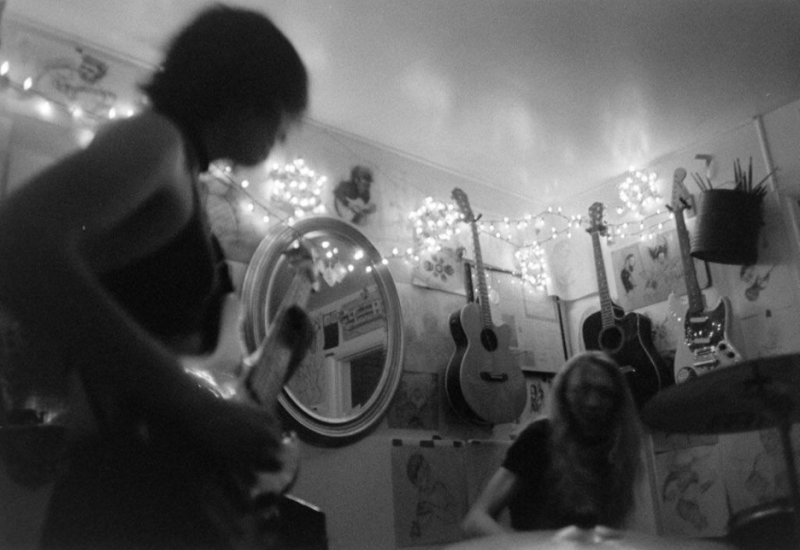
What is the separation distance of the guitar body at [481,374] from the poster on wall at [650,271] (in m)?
0.50

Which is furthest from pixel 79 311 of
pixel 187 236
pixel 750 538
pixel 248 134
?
pixel 750 538

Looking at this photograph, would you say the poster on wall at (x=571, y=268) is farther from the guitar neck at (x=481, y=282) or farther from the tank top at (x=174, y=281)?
the tank top at (x=174, y=281)

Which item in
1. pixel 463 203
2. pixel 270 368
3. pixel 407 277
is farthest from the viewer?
pixel 463 203

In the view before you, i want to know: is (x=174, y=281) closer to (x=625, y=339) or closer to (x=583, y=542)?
(x=583, y=542)

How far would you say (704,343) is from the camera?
183 cm

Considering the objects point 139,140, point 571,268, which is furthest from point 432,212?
point 139,140

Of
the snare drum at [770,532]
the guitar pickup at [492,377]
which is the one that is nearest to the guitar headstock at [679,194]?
Answer: the guitar pickup at [492,377]

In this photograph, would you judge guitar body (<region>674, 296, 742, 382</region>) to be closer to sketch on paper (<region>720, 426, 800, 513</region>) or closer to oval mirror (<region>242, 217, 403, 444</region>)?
sketch on paper (<region>720, 426, 800, 513</region>)

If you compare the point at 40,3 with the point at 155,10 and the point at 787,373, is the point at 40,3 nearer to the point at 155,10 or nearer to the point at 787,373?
the point at 155,10

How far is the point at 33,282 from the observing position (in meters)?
0.47

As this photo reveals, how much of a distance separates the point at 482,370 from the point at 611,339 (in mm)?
468

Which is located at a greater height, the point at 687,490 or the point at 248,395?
the point at 248,395

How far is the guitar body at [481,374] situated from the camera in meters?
1.76

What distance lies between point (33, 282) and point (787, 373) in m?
1.02
